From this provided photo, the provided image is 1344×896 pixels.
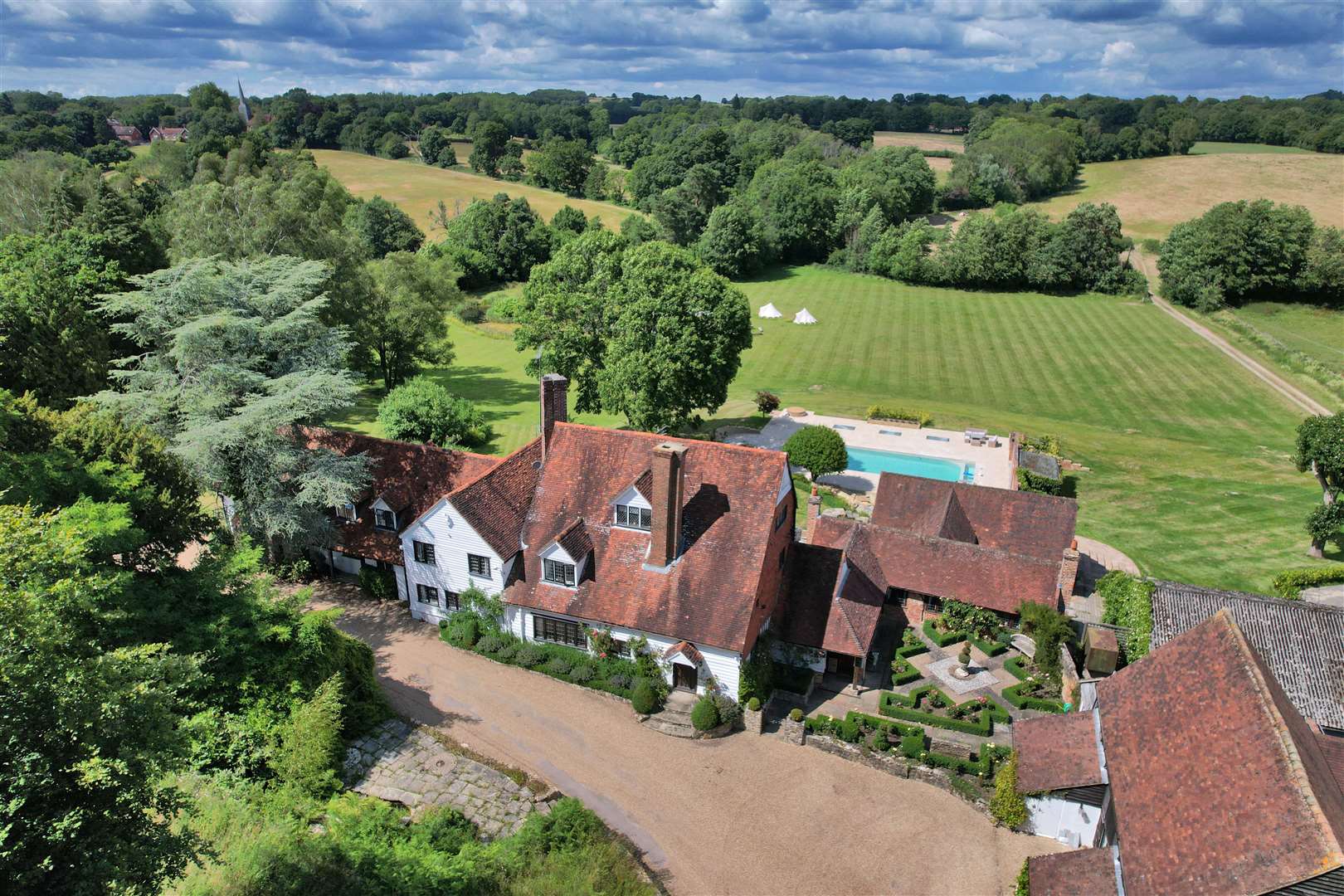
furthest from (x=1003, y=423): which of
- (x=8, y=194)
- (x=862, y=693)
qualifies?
(x=8, y=194)

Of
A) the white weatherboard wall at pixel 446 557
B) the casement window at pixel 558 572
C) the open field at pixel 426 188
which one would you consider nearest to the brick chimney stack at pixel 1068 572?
the casement window at pixel 558 572

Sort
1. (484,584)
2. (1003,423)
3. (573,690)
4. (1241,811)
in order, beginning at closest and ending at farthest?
(1241,811) → (573,690) → (484,584) → (1003,423)

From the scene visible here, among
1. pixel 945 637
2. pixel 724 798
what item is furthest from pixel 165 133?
pixel 724 798

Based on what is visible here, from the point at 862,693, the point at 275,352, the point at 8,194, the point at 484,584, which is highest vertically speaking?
the point at 8,194

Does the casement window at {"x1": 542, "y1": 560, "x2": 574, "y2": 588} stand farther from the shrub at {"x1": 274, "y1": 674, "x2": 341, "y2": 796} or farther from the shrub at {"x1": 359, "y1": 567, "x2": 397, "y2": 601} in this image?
the shrub at {"x1": 274, "y1": 674, "x2": 341, "y2": 796}

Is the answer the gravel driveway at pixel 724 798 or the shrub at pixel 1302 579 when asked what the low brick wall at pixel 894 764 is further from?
the shrub at pixel 1302 579

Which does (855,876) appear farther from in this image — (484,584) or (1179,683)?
(484,584)

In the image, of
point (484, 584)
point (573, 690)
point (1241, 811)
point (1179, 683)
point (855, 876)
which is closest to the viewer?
point (1241, 811)

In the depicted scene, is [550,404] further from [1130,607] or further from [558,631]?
[1130,607]
